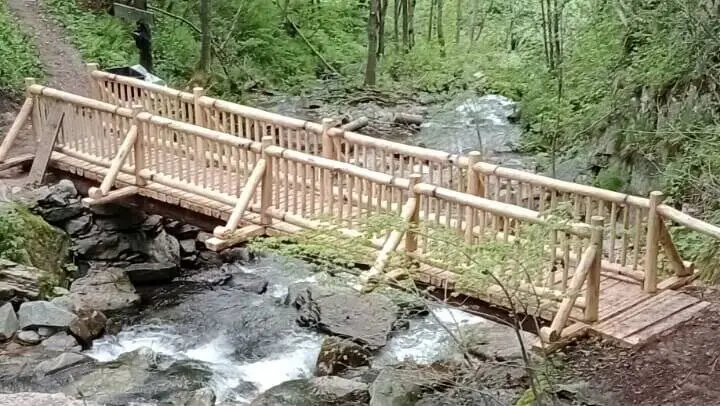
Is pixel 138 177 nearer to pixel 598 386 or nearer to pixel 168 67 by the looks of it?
pixel 598 386

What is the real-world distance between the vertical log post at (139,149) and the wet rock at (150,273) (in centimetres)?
162

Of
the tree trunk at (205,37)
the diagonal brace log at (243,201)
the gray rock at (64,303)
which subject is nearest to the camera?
the diagonal brace log at (243,201)

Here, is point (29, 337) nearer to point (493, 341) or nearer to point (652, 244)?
point (493, 341)

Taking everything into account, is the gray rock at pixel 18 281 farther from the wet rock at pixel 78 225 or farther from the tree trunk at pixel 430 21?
the tree trunk at pixel 430 21

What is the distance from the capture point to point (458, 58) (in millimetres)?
21641

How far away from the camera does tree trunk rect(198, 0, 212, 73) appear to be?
1638 cm

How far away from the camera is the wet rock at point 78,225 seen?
435 inches

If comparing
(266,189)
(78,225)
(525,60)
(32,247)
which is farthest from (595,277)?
(525,60)

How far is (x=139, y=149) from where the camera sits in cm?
995

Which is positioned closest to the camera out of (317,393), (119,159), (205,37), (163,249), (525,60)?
(317,393)

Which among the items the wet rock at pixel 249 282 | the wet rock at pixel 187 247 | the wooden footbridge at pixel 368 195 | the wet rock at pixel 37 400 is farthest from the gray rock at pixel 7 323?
the wet rock at pixel 187 247

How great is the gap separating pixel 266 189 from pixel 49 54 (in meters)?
8.74

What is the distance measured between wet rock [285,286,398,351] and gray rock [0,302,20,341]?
2.85 metres

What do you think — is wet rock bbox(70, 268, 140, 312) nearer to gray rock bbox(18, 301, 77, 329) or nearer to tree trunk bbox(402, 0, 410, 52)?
gray rock bbox(18, 301, 77, 329)
